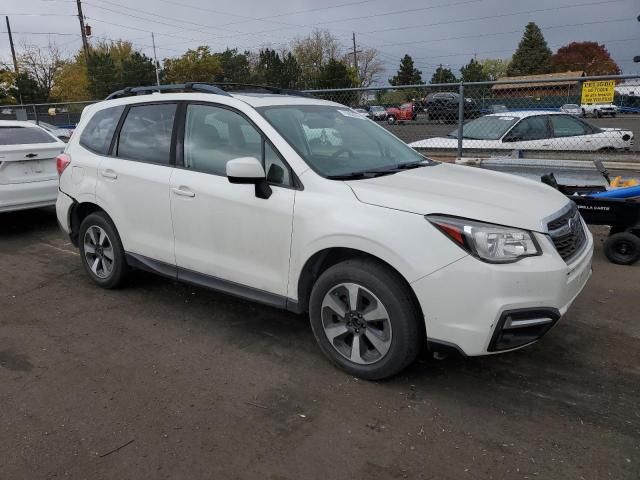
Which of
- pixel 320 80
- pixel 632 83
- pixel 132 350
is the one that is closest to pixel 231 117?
pixel 132 350

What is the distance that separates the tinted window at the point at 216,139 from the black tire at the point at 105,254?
1142 mm

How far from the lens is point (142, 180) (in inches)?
171

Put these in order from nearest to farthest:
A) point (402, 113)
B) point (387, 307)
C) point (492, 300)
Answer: point (492, 300), point (387, 307), point (402, 113)

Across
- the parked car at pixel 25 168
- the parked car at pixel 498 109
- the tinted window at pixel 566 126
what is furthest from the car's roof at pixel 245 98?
the tinted window at pixel 566 126

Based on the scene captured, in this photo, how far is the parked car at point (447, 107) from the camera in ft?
28.5

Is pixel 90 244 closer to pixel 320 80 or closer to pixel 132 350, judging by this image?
pixel 132 350

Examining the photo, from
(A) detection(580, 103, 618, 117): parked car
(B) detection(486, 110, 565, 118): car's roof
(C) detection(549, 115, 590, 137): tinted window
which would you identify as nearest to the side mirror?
(A) detection(580, 103, 618, 117): parked car

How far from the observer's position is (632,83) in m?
7.70

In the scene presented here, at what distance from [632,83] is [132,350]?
7.53 meters

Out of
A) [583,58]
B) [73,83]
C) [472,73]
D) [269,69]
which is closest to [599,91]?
[73,83]

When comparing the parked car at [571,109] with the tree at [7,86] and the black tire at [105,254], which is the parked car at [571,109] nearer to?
the black tire at [105,254]

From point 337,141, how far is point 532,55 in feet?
275

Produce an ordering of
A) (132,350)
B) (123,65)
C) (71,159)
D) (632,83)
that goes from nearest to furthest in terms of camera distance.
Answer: (132,350) < (71,159) < (632,83) < (123,65)

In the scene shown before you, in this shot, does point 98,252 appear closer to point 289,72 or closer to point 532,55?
point 289,72
